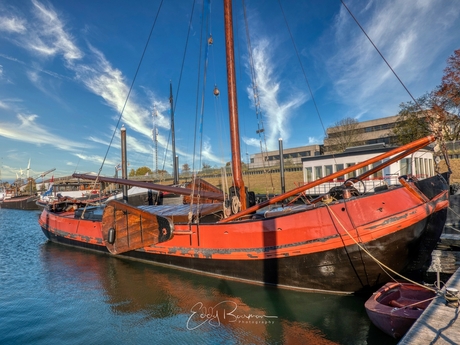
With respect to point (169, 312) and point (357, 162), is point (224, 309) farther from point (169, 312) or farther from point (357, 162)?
point (357, 162)

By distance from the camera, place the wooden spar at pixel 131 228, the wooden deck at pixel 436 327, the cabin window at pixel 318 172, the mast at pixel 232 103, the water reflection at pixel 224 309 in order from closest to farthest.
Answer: the wooden deck at pixel 436 327 → the water reflection at pixel 224 309 → the wooden spar at pixel 131 228 → the mast at pixel 232 103 → the cabin window at pixel 318 172

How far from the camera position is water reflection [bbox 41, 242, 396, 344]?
493 centimetres

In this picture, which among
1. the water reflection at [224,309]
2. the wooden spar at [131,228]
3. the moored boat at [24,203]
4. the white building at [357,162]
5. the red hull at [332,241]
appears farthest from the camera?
the moored boat at [24,203]

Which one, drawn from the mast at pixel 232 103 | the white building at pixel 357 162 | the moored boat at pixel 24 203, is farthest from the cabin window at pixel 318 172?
the moored boat at pixel 24 203

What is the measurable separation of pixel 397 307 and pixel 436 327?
Result: 4.71ft

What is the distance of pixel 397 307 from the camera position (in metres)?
4.68

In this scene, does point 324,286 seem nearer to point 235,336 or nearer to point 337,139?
point 235,336

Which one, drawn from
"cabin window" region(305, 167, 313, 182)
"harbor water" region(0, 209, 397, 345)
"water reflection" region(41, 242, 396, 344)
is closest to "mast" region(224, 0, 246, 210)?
"water reflection" region(41, 242, 396, 344)

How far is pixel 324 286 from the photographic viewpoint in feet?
20.4

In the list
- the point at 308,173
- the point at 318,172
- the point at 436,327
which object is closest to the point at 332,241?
the point at 436,327

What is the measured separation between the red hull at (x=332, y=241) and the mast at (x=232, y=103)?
5.88ft

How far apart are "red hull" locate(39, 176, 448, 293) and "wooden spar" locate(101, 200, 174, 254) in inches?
75.2

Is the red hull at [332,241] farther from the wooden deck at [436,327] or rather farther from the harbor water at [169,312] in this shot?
the wooden deck at [436,327]

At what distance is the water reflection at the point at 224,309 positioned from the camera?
493cm
